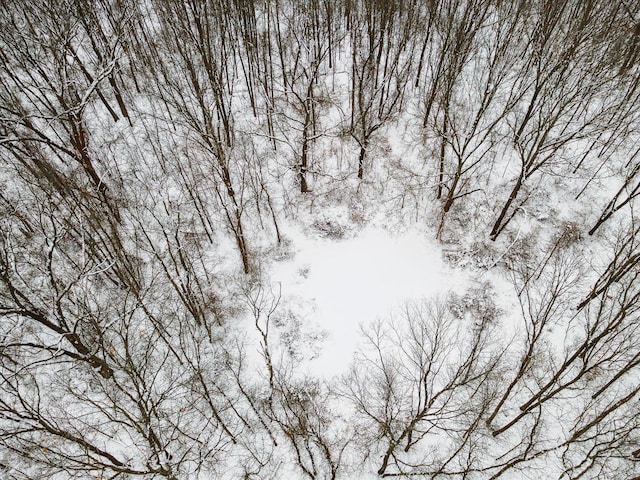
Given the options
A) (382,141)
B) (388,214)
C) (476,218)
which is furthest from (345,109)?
(476,218)

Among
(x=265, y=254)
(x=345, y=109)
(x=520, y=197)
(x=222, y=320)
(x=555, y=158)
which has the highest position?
(x=345, y=109)

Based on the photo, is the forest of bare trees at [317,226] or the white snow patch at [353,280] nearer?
the forest of bare trees at [317,226]

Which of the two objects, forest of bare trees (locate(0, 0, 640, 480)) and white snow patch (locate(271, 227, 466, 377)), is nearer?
forest of bare trees (locate(0, 0, 640, 480))

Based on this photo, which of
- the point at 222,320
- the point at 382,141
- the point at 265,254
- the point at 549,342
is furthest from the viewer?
the point at 382,141

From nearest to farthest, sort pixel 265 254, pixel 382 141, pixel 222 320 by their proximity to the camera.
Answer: pixel 222 320 < pixel 265 254 < pixel 382 141

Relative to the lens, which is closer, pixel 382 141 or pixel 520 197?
pixel 520 197

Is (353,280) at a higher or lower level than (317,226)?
lower

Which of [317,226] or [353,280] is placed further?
[317,226]

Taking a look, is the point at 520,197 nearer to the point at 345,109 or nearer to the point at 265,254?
the point at 345,109
